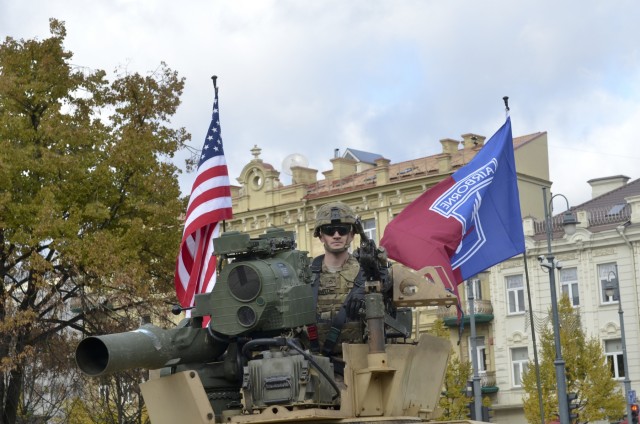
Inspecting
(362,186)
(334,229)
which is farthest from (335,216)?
(362,186)

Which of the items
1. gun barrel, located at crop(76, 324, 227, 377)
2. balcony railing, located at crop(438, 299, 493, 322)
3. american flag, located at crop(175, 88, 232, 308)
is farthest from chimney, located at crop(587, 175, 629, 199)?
gun barrel, located at crop(76, 324, 227, 377)

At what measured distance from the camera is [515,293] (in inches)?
2299

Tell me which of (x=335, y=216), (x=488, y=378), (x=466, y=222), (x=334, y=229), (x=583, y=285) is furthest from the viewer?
(x=488, y=378)

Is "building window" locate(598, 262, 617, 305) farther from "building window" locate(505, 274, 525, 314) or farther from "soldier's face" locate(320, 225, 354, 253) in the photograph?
"soldier's face" locate(320, 225, 354, 253)

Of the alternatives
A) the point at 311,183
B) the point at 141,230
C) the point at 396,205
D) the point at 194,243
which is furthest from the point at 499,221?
A: the point at 311,183

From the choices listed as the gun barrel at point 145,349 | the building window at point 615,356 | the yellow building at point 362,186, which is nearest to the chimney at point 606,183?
the yellow building at point 362,186

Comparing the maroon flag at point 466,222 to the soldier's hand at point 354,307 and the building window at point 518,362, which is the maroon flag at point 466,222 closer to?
the soldier's hand at point 354,307

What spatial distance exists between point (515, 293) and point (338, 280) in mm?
47188

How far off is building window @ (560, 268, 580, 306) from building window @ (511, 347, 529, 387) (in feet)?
10.8

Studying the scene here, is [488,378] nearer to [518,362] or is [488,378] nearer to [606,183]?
[518,362]

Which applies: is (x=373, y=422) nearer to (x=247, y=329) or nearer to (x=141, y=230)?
(x=247, y=329)

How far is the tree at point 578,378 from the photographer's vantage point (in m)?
48.3

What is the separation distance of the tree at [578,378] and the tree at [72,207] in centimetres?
2312

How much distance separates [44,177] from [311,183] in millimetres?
37770
